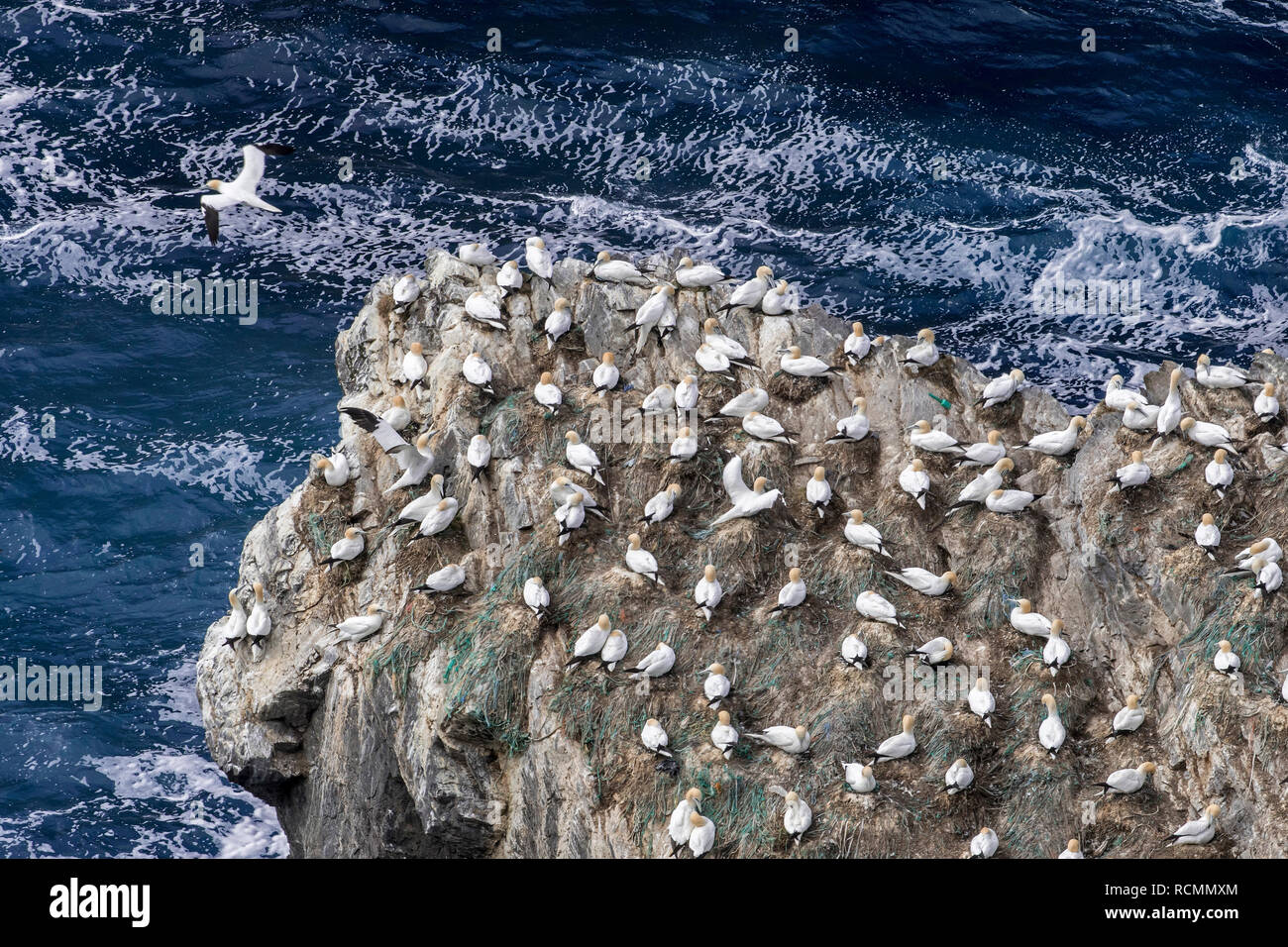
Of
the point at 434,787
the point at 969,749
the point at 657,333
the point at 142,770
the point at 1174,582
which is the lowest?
the point at 142,770

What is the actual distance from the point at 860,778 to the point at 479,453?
607cm

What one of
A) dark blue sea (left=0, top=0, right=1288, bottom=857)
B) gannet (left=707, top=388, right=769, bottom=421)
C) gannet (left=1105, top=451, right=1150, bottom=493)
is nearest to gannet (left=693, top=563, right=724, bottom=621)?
gannet (left=707, top=388, right=769, bottom=421)

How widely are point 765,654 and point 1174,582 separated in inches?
184

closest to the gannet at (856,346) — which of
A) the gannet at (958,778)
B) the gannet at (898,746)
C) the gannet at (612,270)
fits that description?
the gannet at (612,270)

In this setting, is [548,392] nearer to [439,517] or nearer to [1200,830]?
[439,517]

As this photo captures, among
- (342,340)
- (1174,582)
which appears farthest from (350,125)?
(1174,582)

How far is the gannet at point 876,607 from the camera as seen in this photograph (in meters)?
16.5

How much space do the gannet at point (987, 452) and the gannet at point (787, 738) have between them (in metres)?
4.28

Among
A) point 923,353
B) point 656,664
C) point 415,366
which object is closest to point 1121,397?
point 923,353

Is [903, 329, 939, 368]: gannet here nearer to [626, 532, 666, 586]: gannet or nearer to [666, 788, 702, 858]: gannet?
[626, 532, 666, 586]: gannet

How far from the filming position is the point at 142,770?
22281mm

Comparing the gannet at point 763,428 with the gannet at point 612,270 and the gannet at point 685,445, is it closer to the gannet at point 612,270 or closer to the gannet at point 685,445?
the gannet at point 685,445

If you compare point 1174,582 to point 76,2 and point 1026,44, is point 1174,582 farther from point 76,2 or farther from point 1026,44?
point 76,2

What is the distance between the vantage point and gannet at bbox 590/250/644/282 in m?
19.8
